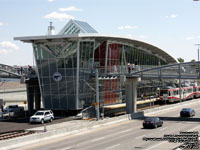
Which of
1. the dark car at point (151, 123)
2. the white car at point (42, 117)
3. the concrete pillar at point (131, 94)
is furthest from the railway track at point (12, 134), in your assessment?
the concrete pillar at point (131, 94)

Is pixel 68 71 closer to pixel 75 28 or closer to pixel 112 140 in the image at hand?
pixel 75 28

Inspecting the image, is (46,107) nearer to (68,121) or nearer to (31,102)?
(31,102)

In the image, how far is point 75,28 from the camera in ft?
195

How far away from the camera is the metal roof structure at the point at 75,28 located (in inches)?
2311

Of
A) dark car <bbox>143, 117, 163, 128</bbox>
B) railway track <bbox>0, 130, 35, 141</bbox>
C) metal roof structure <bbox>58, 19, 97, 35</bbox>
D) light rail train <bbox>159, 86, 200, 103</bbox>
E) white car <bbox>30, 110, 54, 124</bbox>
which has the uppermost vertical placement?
metal roof structure <bbox>58, 19, 97, 35</bbox>

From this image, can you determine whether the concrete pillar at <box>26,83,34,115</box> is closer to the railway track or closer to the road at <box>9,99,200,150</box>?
the road at <box>9,99,200,150</box>

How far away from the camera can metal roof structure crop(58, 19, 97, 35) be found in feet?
193

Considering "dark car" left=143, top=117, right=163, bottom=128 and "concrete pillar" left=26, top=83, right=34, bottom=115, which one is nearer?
"dark car" left=143, top=117, right=163, bottom=128

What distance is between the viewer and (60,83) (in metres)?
51.7

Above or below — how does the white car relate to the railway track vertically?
above

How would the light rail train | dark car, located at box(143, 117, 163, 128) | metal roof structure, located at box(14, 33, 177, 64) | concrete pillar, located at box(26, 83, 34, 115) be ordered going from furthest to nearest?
1. the light rail train
2. concrete pillar, located at box(26, 83, 34, 115)
3. metal roof structure, located at box(14, 33, 177, 64)
4. dark car, located at box(143, 117, 163, 128)

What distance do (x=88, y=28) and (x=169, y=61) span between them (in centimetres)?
2953

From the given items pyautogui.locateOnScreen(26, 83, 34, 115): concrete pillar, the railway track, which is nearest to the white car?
the railway track

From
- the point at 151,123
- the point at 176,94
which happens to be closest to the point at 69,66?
the point at 151,123
